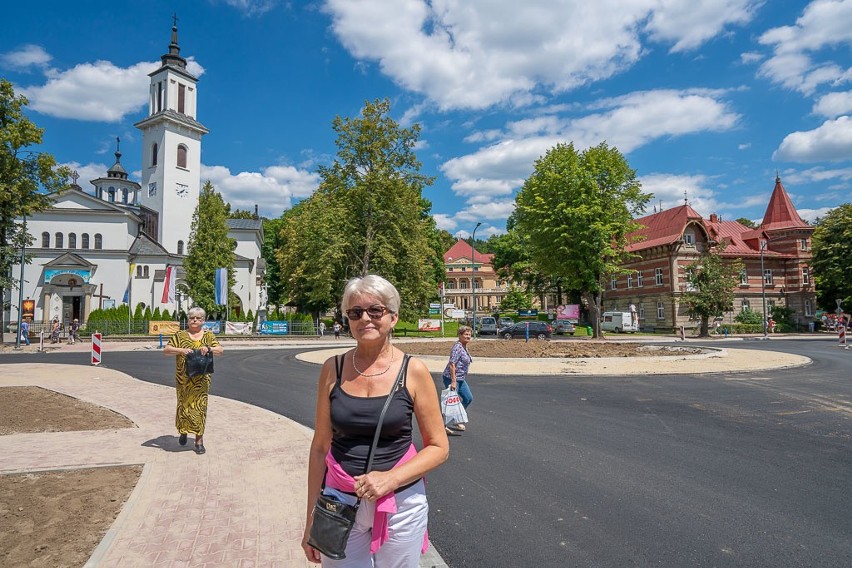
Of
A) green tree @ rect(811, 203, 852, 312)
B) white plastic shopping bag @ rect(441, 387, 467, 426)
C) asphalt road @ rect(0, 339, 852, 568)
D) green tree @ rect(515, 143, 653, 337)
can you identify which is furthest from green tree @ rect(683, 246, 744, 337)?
white plastic shopping bag @ rect(441, 387, 467, 426)

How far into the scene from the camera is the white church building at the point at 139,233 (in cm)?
4459

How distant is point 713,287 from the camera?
38.1 meters

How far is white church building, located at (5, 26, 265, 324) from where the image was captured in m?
44.6

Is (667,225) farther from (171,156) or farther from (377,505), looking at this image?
(377,505)

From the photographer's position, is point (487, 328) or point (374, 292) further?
point (487, 328)

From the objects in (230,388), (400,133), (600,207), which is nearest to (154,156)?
(400,133)

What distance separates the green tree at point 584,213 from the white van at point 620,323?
10.3 metres

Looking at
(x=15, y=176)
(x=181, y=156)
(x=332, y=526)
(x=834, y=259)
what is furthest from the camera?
(x=181, y=156)

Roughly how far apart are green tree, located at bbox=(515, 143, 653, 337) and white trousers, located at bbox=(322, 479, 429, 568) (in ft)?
121

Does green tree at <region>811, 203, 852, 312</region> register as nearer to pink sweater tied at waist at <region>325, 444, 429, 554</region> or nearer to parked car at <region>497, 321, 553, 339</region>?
parked car at <region>497, 321, 553, 339</region>

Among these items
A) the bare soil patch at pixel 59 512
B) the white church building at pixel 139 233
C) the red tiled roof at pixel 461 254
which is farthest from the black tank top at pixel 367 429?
the red tiled roof at pixel 461 254

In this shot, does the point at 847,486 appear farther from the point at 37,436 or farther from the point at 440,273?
the point at 440,273

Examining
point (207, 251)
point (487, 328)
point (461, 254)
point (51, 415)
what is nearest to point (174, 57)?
point (207, 251)

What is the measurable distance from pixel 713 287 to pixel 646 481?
37694 mm
